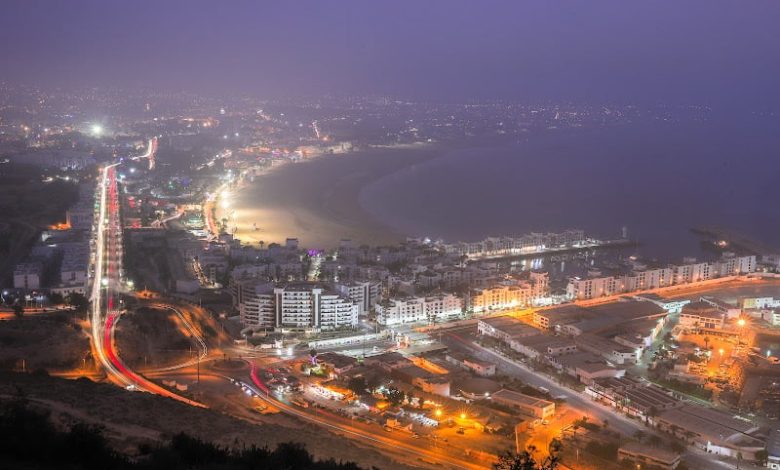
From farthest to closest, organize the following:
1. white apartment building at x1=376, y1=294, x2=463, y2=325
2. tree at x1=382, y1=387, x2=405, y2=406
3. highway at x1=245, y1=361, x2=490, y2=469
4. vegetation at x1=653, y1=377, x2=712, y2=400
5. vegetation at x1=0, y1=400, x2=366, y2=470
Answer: white apartment building at x1=376, y1=294, x2=463, y2=325 → vegetation at x1=653, y1=377, x2=712, y2=400 → tree at x1=382, y1=387, x2=405, y2=406 → highway at x1=245, y1=361, x2=490, y2=469 → vegetation at x1=0, y1=400, x2=366, y2=470

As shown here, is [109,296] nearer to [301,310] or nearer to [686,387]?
[301,310]

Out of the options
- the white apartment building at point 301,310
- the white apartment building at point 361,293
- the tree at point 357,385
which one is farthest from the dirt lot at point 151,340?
the white apartment building at point 361,293

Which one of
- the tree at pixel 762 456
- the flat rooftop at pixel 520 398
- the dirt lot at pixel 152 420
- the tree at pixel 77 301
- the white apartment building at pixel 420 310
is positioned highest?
the tree at pixel 77 301

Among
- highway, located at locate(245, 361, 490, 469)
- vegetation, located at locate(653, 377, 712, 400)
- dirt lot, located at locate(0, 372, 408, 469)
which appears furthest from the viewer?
vegetation, located at locate(653, 377, 712, 400)

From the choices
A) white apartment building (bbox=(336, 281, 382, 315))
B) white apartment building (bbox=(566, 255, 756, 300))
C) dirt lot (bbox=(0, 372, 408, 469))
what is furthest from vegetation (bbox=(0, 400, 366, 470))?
white apartment building (bbox=(566, 255, 756, 300))

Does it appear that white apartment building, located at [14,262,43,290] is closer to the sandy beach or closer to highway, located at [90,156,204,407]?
highway, located at [90,156,204,407]

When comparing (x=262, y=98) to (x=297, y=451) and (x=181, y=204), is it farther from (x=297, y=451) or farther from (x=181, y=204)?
(x=297, y=451)

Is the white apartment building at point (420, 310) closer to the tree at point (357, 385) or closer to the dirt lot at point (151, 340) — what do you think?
the tree at point (357, 385)
